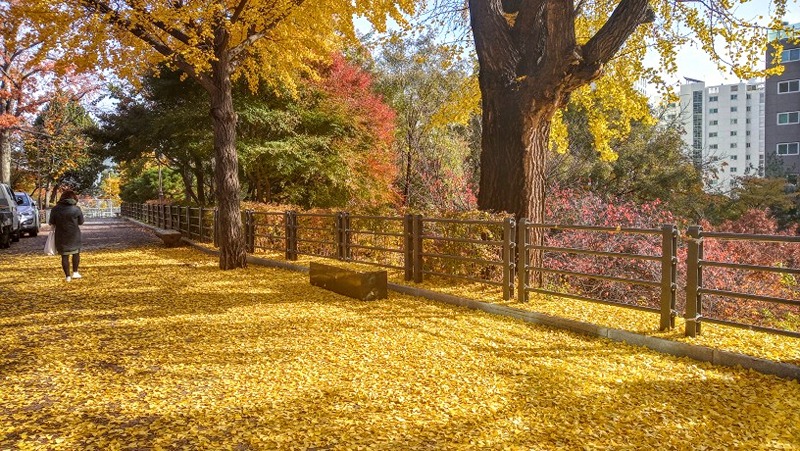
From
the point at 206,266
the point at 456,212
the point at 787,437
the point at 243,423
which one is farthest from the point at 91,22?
the point at 787,437

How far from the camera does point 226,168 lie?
12516 millimetres

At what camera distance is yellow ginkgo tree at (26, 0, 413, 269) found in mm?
11305

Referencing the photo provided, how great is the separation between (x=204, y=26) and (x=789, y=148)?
45232mm

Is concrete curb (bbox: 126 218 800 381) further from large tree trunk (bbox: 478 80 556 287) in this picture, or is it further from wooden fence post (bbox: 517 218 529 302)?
large tree trunk (bbox: 478 80 556 287)

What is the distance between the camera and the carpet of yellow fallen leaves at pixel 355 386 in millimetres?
3568

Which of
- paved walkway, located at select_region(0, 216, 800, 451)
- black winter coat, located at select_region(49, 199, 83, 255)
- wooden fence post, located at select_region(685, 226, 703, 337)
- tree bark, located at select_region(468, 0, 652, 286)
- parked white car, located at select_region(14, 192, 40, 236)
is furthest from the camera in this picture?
parked white car, located at select_region(14, 192, 40, 236)

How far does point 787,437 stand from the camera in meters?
3.58

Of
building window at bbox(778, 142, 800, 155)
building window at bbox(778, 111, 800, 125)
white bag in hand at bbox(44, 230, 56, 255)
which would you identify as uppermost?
building window at bbox(778, 111, 800, 125)

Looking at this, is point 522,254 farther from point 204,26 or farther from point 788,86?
point 788,86

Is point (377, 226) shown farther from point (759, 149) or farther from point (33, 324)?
point (759, 149)

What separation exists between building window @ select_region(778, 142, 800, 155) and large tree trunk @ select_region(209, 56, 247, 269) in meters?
44.1

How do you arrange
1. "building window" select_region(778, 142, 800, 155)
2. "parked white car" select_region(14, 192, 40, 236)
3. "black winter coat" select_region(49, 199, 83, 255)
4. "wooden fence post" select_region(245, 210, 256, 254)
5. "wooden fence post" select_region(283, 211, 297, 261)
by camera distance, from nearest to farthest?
"black winter coat" select_region(49, 199, 83, 255)
"wooden fence post" select_region(283, 211, 297, 261)
"wooden fence post" select_region(245, 210, 256, 254)
"parked white car" select_region(14, 192, 40, 236)
"building window" select_region(778, 142, 800, 155)

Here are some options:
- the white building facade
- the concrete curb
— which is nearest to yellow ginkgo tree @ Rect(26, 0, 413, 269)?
the concrete curb

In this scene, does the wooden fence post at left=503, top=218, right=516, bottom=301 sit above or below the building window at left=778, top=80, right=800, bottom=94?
below
